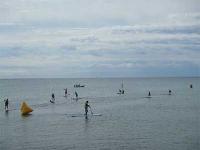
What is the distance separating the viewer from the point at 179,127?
1609 inches

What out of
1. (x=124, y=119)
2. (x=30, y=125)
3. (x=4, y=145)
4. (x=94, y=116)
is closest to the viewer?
(x=4, y=145)

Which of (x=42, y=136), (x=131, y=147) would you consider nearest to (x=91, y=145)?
(x=131, y=147)

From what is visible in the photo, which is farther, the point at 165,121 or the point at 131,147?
the point at 165,121

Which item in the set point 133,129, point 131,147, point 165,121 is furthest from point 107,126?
point 131,147

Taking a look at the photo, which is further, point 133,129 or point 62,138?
point 133,129

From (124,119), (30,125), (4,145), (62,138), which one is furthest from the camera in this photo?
(124,119)

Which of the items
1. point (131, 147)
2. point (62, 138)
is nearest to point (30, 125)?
point (62, 138)

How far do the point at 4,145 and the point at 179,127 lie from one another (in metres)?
18.5

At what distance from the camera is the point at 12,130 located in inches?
1613

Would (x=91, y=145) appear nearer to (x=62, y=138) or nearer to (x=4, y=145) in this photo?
(x=62, y=138)

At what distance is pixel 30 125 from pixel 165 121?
624 inches

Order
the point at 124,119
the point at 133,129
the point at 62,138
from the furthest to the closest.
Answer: the point at 124,119 < the point at 133,129 < the point at 62,138

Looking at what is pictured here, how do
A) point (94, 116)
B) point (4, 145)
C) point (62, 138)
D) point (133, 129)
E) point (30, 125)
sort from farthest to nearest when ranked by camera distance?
point (94, 116) < point (30, 125) < point (133, 129) < point (62, 138) < point (4, 145)

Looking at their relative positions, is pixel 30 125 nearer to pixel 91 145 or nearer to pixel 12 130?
pixel 12 130
